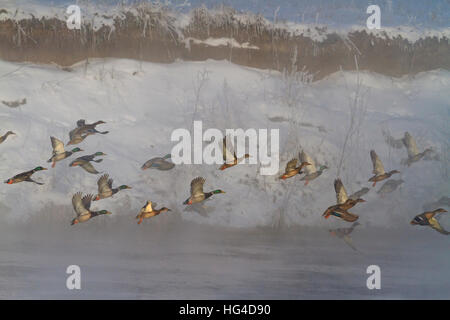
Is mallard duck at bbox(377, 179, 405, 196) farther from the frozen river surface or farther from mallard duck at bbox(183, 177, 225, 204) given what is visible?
mallard duck at bbox(183, 177, 225, 204)

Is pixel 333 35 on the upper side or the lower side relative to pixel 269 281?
upper

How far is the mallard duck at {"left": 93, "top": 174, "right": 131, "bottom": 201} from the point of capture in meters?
3.46

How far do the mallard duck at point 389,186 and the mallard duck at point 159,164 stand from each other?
142 centimetres

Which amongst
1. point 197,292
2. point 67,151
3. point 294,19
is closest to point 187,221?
point 197,292

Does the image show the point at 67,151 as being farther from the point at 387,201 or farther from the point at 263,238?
the point at 387,201

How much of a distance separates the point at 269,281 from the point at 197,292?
0.48 metres

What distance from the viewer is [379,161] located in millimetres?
3586

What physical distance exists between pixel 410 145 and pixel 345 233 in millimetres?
746

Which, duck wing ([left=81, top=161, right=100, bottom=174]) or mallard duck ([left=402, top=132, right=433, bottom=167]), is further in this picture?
mallard duck ([left=402, top=132, right=433, bottom=167])

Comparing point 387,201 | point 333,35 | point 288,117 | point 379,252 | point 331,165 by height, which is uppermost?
point 333,35

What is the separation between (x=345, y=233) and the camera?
3.58 meters

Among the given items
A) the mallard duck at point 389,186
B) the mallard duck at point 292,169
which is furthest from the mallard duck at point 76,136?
the mallard duck at point 389,186

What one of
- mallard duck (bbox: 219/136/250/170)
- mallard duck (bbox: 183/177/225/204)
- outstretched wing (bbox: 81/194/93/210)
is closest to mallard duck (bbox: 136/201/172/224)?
mallard duck (bbox: 183/177/225/204)

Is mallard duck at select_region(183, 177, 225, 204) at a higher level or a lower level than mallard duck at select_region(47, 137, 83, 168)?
lower
